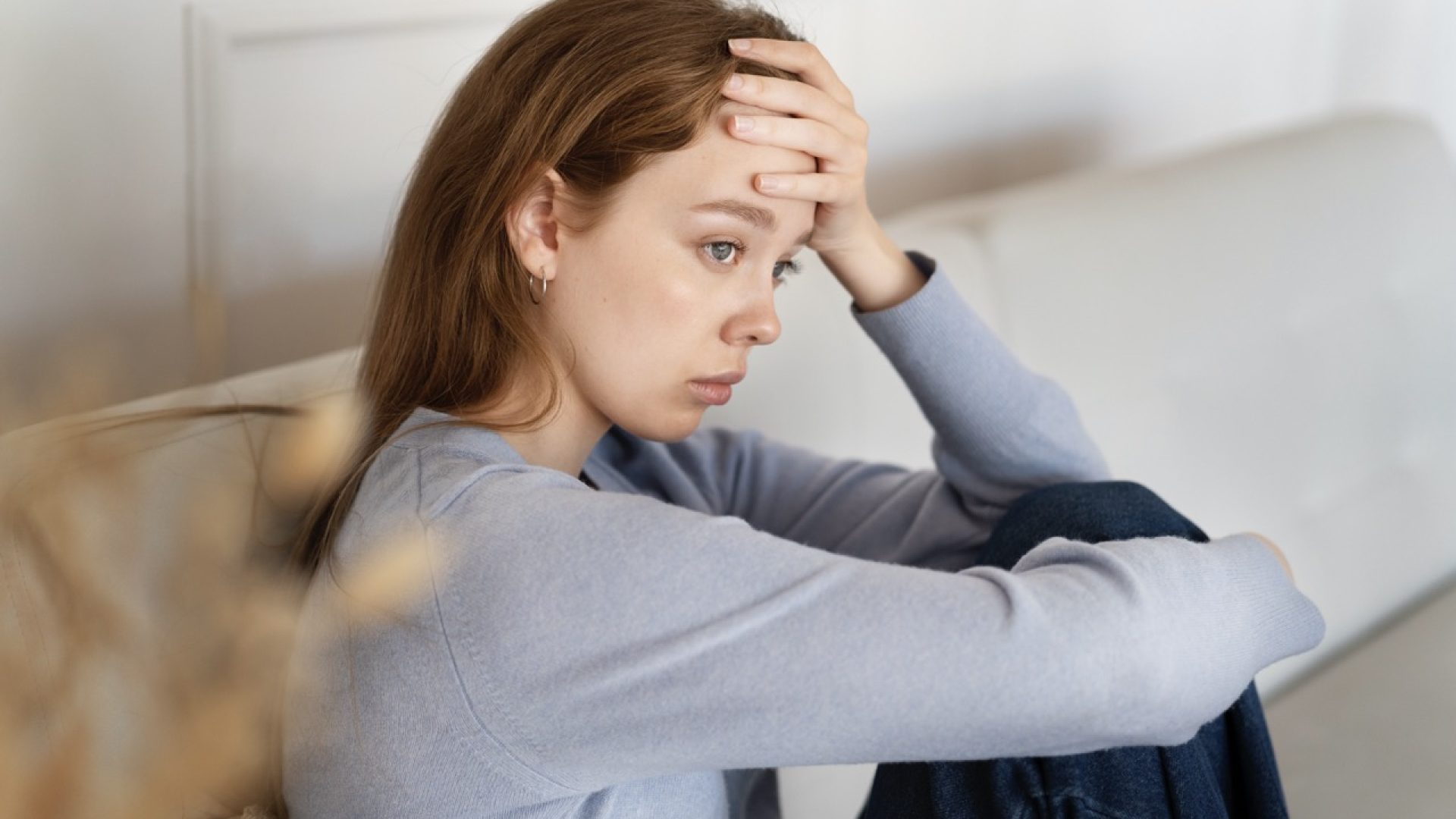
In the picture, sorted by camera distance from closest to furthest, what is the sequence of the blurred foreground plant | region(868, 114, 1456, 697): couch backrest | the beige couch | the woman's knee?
the blurred foreground plant < the woman's knee < the beige couch < region(868, 114, 1456, 697): couch backrest

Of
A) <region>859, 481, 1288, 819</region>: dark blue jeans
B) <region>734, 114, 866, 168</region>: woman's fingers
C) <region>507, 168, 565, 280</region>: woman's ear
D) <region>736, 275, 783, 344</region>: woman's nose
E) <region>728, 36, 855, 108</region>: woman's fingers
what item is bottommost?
<region>859, 481, 1288, 819</region>: dark blue jeans

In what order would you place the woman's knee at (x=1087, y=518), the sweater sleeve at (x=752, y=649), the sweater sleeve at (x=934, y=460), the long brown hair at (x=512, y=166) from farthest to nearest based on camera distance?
the sweater sleeve at (x=934, y=460)
the woman's knee at (x=1087, y=518)
the long brown hair at (x=512, y=166)
the sweater sleeve at (x=752, y=649)

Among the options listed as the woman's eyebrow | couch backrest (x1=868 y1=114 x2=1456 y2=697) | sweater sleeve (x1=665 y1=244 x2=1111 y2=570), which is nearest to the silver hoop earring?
the woman's eyebrow

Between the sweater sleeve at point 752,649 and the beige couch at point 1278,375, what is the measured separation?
21.5 inches

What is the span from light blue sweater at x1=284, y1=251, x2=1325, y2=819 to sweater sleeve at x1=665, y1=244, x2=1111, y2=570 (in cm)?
31

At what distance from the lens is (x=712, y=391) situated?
37.7 inches

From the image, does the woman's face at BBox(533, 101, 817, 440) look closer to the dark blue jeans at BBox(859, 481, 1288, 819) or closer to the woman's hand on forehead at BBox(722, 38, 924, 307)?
the woman's hand on forehead at BBox(722, 38, 924, 307)

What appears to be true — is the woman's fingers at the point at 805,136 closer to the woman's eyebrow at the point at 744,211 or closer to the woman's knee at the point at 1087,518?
the woman's eyebrow at the point at 744,211

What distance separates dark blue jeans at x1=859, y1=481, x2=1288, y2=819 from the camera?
876 millimetres

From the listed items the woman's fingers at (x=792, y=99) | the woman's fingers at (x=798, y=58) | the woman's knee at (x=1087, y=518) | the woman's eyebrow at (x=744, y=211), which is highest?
the woman's fingers at (x=798, y=58)

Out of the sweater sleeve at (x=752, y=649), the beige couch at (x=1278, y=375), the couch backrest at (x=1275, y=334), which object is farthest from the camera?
the couch backrest at (x=1275, y=334)

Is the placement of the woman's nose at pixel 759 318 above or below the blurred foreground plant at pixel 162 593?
above

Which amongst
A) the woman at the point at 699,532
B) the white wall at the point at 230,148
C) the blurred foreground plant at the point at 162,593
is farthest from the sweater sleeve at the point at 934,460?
the white wall at the point at 230,148

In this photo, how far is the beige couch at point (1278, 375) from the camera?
134 cm
